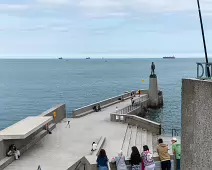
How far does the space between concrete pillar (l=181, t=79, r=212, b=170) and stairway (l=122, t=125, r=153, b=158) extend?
A: 1041cm

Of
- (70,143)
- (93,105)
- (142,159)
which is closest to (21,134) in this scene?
(70,143)

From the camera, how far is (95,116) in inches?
1056

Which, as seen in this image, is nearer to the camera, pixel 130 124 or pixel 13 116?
pixel 130 124

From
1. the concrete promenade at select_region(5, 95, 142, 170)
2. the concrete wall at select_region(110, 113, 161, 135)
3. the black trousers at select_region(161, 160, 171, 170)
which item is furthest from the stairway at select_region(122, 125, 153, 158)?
the black trousers at select_region(161, 160, 171, 170)

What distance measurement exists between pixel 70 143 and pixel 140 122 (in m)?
7.03

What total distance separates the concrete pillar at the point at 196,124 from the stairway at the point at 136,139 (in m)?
10.4

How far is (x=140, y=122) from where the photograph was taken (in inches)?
930

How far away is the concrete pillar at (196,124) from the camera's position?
573 centimetres

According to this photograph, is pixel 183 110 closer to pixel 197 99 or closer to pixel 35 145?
pixel 197 99

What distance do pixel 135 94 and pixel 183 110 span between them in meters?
36.7

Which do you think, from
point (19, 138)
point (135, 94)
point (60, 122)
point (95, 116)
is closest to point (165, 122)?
point (135, 94)

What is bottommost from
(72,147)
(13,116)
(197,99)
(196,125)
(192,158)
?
(13,116)

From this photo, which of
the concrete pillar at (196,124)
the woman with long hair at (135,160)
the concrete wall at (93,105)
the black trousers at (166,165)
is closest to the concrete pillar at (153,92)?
the concrete wall at (93,105)

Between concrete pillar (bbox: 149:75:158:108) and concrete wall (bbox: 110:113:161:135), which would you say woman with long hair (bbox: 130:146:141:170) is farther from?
concrete pillar (bbox: 149:75:158:108)
